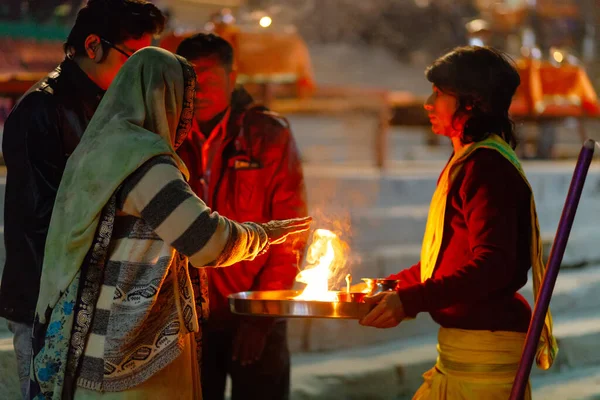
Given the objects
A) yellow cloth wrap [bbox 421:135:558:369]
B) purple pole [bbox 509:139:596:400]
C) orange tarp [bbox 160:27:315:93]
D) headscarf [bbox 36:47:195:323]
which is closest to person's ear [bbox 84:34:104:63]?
headscarf [bbox 36:47:195:323]

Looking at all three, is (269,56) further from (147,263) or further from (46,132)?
(147,263)

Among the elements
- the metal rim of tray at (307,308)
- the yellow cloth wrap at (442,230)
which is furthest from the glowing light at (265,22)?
the metal rim of tray at (307,308)

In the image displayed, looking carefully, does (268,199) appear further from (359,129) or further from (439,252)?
(359,129)

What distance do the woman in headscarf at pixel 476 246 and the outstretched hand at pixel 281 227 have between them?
44 centimetres

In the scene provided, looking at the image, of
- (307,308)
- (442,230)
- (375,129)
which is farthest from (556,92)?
(307,308)

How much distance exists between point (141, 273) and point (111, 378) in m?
0.36

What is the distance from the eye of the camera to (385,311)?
8.49 ft

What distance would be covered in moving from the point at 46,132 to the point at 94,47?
42 cm

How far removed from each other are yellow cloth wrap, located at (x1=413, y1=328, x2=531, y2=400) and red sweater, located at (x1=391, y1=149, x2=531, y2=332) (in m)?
0.04

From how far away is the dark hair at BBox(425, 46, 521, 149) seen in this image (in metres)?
2.74

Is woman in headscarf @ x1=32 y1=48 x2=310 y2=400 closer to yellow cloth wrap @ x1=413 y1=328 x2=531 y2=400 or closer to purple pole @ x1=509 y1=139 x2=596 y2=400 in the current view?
yellow cloth wrap @ x1=413 y1=328 x2=531 y2=400

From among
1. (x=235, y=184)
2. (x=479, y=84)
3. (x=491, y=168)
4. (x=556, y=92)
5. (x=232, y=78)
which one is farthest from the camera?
(x=556, y=92)

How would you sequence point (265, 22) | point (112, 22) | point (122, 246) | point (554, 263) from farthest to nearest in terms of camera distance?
point (265, 22) → point (112, 22) → point (122, 246) → point (554, 263)

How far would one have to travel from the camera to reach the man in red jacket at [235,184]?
11.8ft
